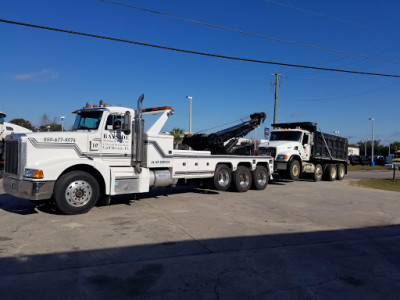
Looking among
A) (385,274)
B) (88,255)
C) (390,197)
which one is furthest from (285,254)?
(390,197)

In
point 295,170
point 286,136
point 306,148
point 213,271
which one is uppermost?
point 286,136

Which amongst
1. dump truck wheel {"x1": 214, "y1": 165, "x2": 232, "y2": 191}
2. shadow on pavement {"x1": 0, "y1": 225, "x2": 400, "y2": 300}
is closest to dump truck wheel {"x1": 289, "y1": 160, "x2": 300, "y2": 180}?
dump truck wheel {"x1": 214, "y1": 165, "x2": 232, "y2": 191}

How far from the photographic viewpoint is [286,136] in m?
19.0

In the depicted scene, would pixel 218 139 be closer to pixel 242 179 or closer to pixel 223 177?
pixel 223 177

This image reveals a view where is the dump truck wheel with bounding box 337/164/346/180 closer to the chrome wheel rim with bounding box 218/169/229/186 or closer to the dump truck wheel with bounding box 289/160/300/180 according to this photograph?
the dump truck wheel with bounding box 289/160/300/180

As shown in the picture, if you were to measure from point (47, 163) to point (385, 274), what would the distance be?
700 cm

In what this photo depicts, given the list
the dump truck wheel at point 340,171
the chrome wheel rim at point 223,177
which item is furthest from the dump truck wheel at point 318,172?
the chrome wheel rim at point 223,177

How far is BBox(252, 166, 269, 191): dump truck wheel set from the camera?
13.8 metres

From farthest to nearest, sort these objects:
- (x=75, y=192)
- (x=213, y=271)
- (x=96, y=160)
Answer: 1. (x=96, y=160)
2. (x=75, y=192)
3. (x=213, y=271)

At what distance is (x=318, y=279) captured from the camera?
451 centimetres

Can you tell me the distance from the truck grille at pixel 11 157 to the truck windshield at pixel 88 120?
1.65 meters

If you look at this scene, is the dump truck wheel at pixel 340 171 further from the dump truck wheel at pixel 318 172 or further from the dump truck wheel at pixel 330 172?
the dump truck wheel at pixel 318 172

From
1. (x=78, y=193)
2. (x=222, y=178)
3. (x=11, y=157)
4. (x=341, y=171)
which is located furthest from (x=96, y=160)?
(x=341, y=171)

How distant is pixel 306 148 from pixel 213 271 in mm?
15511
